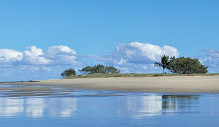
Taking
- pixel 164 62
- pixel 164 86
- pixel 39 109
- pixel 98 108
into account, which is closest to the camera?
pixel 39 109

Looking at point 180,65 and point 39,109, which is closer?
point 39,109

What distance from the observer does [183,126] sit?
12750mm

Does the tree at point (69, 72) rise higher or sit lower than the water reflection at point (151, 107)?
higher

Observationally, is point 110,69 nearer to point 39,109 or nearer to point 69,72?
point 69,72

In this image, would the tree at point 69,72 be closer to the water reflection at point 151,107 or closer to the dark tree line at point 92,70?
the dark tree line at point 92,70

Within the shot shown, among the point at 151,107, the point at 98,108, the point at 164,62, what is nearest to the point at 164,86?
the point at 151,107

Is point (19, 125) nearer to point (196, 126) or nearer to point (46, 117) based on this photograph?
point (46, 117)

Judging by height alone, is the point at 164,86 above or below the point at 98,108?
above

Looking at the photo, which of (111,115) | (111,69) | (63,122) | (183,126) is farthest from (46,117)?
(111,69)

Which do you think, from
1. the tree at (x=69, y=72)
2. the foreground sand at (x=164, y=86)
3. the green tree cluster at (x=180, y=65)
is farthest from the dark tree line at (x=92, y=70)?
Result: the foreground sand at (x=164, y=86)

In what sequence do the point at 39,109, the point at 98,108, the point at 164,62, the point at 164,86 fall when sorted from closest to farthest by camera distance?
the point at 39,109 < the point at 98,108 < the point at 164,86 < the point at 164,62

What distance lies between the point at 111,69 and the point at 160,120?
148067mm

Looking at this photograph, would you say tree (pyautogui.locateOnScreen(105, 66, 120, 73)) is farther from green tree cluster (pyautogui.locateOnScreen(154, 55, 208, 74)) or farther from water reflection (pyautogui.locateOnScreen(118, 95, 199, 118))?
water reflection (pyautogui.locateOnScreen(118, 95, 199, 118))

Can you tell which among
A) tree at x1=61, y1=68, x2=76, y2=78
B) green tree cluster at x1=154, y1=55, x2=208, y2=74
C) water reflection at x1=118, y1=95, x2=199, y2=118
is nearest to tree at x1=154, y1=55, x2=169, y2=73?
green tree cluster at x1=154, y1=55, x2=208, y2=74
